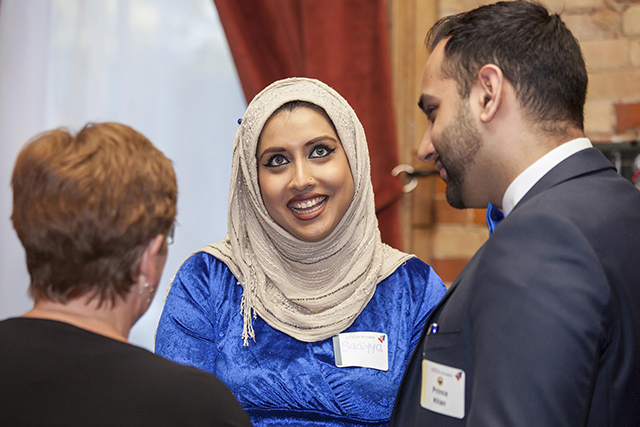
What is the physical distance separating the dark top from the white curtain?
1.85 meters

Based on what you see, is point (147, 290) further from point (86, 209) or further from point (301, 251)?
point (301, 251)

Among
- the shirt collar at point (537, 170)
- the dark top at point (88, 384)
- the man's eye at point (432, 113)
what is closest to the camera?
the dark top at point (88, 384)

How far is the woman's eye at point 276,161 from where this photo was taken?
5.66 ft

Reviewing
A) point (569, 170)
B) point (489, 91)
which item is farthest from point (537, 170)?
point (489, 91)

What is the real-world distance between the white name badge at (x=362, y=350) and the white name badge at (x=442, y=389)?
49 centimetres

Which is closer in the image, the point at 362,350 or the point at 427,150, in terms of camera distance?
the point at 427,150

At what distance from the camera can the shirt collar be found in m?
1.09

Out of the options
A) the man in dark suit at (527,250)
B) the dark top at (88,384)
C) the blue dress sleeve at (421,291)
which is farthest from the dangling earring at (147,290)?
the blue dress sleeve at (421,291)

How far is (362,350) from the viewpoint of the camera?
64.0 inches

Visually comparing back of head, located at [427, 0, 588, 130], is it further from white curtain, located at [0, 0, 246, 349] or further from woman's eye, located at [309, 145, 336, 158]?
white curtain, located at [0, 0, 246, 349]

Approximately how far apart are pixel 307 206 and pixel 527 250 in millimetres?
840

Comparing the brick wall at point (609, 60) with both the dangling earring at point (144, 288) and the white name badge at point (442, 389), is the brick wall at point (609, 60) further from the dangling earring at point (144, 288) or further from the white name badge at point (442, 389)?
the dangling earring at point (144, 288)

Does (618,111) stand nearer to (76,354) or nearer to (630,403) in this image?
(630,403)

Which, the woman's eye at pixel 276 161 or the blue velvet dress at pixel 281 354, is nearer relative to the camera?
the blue velvet dress at pixel 281 354
